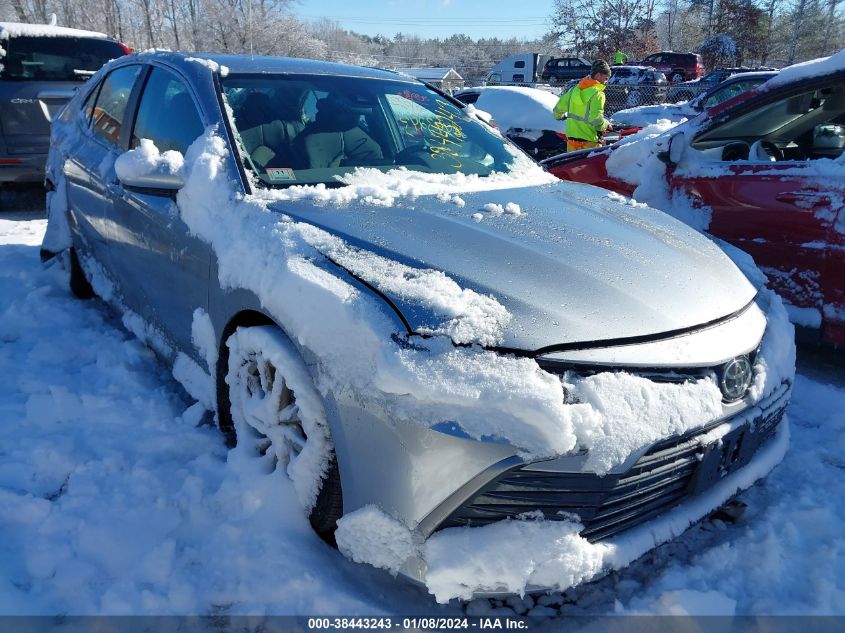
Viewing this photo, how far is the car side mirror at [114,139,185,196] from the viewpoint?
96.0 inches

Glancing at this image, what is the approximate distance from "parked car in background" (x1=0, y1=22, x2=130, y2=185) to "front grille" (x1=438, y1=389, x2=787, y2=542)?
669 cm

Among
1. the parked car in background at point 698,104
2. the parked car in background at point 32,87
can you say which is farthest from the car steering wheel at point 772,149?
the parked car in background at point 32,87

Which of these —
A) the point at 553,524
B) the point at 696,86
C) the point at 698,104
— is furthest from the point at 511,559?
the point at 696,86

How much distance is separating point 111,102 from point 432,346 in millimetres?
3010

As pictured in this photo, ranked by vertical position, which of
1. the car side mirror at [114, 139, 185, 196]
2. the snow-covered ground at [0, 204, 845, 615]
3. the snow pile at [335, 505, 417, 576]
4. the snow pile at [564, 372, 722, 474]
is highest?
the car side mirror at [114, 139, 185, 196]

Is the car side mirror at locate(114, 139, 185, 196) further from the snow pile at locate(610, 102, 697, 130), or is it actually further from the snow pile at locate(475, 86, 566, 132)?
the snow pile at locate(610, 102, 697, 130)

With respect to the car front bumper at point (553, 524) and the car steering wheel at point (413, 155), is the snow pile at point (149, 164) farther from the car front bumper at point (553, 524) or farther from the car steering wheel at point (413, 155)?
the car front bumper at point (553, 524)

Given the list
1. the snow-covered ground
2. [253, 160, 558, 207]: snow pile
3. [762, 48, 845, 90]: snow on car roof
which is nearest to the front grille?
the snow-covered ground

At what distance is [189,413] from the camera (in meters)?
2.66

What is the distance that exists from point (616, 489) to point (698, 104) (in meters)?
11.2

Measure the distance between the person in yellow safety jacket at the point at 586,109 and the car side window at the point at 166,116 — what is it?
5307 millimetres

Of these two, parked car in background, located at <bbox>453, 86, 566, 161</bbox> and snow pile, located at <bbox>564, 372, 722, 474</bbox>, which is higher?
parked car in background, located at <bbox>453, 86, 566, 161</bbox>

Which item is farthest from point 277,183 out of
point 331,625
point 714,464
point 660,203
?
point 660,203

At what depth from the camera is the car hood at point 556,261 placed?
171 centimetres
